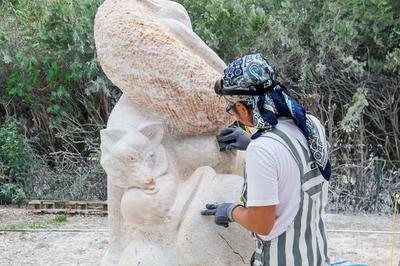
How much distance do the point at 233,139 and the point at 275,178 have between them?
0.81 metres

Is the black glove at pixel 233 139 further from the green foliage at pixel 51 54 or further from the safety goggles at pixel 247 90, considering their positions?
the green foliage at pixel 51 54

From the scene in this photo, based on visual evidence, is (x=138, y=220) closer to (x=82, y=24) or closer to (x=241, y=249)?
(x=241, y=249)

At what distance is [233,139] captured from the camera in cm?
275

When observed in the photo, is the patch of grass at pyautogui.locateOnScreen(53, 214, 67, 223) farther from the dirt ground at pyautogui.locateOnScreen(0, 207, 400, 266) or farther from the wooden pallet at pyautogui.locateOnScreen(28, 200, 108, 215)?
the wooden pallet at pyautogui.locateOnScreen(28, 200, 108, 215)

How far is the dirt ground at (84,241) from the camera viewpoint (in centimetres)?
525

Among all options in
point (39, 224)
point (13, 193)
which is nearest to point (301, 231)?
point (39, 224)

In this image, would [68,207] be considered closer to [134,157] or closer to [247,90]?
[134,157]

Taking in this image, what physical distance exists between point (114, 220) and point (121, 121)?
0.43m

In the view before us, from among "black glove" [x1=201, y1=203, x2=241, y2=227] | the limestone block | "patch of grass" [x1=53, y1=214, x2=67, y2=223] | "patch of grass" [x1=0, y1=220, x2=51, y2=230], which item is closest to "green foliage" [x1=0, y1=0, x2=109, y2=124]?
"patch of grass" [x1=53, y1=214, x2=67, y2=223]

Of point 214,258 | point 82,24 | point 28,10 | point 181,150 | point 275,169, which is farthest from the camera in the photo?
point 28,10

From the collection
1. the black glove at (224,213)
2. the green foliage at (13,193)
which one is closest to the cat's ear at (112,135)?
the black glove at (224,213)

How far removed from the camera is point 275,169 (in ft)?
6.41

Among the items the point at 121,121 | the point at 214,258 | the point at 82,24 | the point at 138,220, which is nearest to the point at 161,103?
the point at 121,121

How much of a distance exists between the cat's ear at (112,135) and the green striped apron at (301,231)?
0.77m
